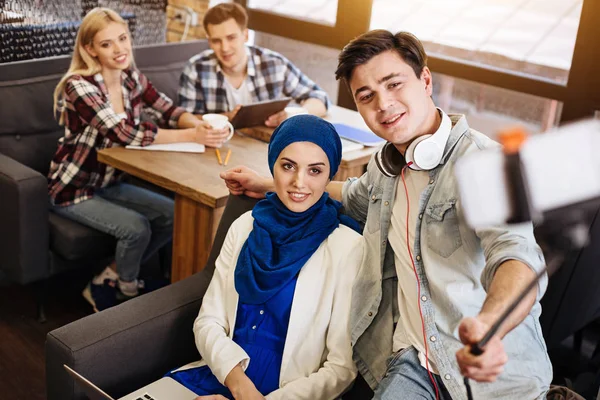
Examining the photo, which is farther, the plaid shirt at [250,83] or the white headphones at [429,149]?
the plaid shirt at [250,83]

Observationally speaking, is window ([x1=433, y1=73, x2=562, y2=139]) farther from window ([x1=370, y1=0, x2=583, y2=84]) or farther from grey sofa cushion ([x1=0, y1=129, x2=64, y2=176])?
grey sofa cushion ([x1=0, y1=129, x2=64, y2=176])

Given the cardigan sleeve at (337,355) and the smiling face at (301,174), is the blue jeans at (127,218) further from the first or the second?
the cardigan sleeve at (337,355)

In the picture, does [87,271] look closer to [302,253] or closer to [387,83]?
[302,253]

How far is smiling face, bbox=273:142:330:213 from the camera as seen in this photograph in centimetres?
177

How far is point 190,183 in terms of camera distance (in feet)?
8.00

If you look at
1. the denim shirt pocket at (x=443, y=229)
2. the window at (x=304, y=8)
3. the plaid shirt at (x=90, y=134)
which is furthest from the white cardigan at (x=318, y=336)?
the window at (x=304, y=8)

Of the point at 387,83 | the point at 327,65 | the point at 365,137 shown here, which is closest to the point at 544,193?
the point at 387,83

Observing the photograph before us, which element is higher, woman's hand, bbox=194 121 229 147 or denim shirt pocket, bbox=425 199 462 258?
denim shirt pocket, bbox=425 199 462 258

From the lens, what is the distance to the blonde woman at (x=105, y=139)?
2.74 metres

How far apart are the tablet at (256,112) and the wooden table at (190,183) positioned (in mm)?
188

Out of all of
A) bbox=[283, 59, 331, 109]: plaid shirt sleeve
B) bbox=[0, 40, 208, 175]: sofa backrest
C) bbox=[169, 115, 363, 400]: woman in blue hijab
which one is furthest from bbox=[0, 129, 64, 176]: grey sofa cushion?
bbox=[169, 115, 363, 400]: woman in blue hijab

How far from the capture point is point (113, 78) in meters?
2.88

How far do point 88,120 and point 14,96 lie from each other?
46 cm

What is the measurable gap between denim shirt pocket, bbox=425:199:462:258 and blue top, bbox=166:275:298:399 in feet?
1.26
